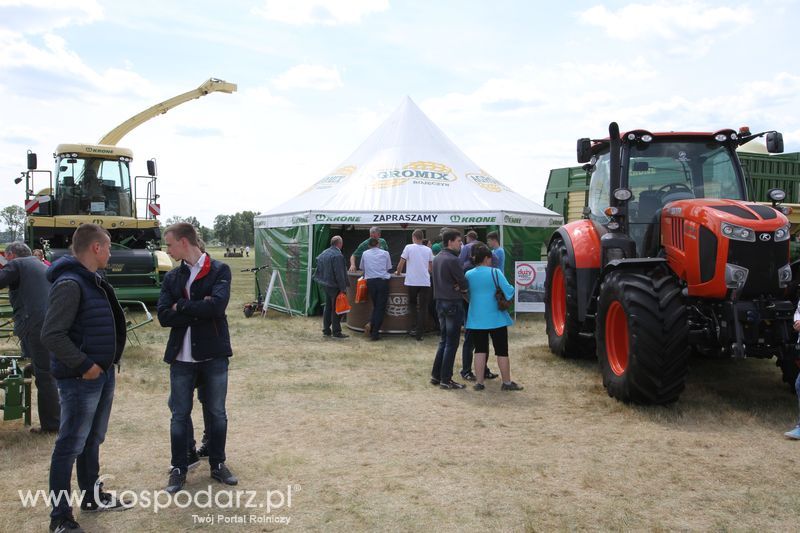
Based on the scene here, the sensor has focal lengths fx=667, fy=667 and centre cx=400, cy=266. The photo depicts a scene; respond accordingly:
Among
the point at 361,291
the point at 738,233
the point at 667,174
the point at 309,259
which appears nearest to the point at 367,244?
the point at 361,291

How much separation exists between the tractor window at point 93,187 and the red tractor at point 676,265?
10.9 m

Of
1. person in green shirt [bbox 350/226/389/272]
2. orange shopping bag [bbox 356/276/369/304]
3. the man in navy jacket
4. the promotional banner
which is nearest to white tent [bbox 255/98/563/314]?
the promotional banner

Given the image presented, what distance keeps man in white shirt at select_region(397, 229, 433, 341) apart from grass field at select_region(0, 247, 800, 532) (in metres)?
2.18

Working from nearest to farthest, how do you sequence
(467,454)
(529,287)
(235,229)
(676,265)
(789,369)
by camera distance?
(467,454)
(676,265)
(789,369)
(529,287)
(235,229)

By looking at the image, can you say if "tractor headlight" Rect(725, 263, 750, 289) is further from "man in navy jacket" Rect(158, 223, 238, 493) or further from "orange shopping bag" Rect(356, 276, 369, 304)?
"orange shopping bag" Rect(356, 276, 369, 304)

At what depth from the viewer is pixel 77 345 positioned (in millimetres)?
3619

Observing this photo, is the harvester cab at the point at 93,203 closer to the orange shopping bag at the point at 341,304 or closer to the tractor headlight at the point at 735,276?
the orange shopping bag at the point at 341,304

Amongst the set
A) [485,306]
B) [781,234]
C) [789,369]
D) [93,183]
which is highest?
[93,183]

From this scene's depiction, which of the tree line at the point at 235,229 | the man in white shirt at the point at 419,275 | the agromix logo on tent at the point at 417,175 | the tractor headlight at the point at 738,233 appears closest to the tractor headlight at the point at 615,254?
the tractor headlight at the point at 738,233

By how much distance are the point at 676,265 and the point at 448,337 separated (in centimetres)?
234

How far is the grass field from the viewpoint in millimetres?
3836

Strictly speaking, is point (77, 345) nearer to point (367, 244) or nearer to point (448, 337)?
point (448, 337)

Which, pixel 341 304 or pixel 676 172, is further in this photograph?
pixel 341 304

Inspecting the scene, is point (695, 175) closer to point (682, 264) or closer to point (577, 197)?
point (682, 264)
